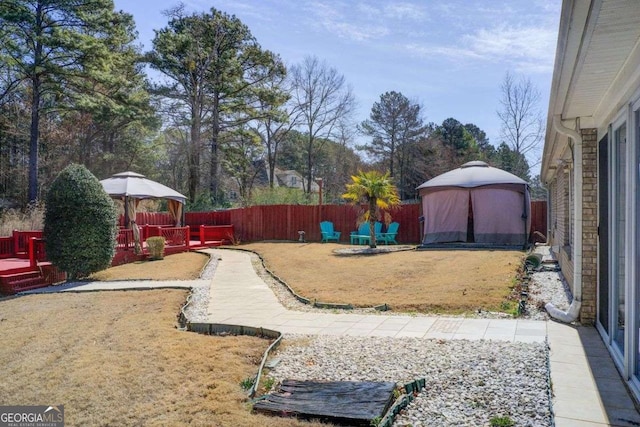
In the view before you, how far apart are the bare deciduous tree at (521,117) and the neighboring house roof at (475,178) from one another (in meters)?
13.8

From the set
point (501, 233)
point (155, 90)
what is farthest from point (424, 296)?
point (155, 90)

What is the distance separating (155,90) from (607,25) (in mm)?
25068

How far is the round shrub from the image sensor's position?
31.6ft

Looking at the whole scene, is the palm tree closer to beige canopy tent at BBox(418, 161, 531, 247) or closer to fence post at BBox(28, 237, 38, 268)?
beige canopy tent at BBox(418, 161, 531, 247)

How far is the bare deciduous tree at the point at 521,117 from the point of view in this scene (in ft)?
88.3

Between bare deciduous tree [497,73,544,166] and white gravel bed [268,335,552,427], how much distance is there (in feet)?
85.9

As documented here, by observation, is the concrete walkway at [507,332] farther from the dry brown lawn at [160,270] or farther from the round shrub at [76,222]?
the dry brown lawn at [160,270]

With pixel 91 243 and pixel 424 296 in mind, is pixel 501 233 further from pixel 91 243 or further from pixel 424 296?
pixel 91 243

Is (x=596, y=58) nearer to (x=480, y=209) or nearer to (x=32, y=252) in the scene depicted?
(x=32, y=252)

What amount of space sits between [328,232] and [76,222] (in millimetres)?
10342

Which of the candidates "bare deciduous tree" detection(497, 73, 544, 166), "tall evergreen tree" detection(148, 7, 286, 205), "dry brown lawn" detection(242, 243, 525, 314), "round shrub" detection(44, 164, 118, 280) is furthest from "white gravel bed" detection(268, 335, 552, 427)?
"bare deciduous tree" detection(497, 73, 544, 166)

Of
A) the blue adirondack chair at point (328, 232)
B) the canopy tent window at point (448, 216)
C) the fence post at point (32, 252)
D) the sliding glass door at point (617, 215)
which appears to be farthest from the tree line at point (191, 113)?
the sliding glass door at point (617, 215)

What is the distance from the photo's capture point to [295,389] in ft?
11.3

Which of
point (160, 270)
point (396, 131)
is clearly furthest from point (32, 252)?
point (396, 131)
